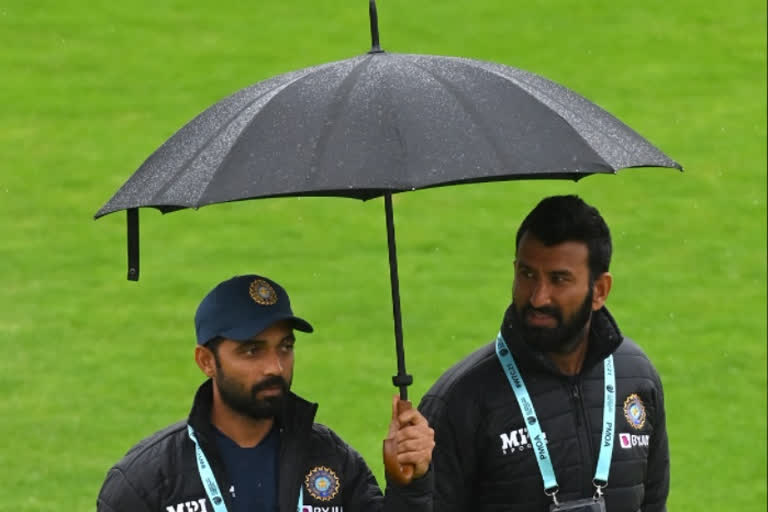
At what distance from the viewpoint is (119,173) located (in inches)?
559

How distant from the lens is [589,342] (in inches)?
200

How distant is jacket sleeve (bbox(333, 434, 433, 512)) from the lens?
14.6ft

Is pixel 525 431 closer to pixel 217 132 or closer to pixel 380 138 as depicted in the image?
pixel 380 138

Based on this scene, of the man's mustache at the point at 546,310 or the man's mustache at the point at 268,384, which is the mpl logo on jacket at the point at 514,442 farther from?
the man's mustache at the point at 268,384

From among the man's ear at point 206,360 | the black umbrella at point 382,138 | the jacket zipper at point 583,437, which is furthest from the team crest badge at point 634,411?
the man's ear at point 206,360

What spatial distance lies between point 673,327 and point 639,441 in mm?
7163

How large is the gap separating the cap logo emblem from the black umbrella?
1.10ft

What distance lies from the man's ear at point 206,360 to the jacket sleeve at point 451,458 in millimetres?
706

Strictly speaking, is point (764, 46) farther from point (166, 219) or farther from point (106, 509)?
point (106, 509)

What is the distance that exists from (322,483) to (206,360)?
1.51 ft

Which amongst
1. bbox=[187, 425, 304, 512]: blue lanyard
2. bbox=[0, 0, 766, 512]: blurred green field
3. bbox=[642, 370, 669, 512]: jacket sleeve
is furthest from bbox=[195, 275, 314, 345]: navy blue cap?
bbox=[0, 0, 766, 512]: blurred green field

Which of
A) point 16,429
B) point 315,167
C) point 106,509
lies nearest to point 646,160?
point 315,167

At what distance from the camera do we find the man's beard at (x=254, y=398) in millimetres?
4480

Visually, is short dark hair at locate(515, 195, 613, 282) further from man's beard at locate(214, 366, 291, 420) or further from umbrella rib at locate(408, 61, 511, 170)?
man's beard at locate(214, 366, 291, 420)
